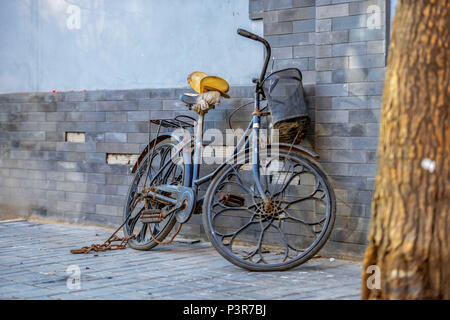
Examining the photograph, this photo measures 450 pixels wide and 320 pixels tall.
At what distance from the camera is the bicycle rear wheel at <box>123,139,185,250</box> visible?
540cm

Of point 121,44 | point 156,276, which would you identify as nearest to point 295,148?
point 156,276

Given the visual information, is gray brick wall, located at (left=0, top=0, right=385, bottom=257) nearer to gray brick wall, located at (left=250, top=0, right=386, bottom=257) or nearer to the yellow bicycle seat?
gray brick wall, located at (left=250, top=0, right=386, bottom=257)

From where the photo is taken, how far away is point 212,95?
521 cm

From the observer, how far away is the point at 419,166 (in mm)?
2695

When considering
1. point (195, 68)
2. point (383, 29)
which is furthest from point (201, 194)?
point (383, 29)

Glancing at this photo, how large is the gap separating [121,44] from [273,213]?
2978mm

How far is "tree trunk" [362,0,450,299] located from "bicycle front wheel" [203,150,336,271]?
5.62 ft

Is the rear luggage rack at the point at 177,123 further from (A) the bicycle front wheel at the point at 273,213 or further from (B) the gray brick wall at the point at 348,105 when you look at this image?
(B) the gray brick wall at the point at 348,105

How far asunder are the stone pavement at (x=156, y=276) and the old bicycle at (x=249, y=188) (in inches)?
7.6

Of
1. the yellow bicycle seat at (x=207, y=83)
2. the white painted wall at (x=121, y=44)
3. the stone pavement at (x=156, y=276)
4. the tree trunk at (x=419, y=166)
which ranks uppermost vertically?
the white painted wall at (x=121, y=44)

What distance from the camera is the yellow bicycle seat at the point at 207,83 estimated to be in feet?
17.0

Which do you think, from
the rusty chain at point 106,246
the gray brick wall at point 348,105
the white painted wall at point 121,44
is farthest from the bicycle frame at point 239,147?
the white painted wall at point 121,44

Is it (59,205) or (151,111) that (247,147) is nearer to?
(151,111)

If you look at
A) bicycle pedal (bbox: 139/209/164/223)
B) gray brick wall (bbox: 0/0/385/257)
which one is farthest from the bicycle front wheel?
bicycle pedal (bbox: 139/209/164/223)
